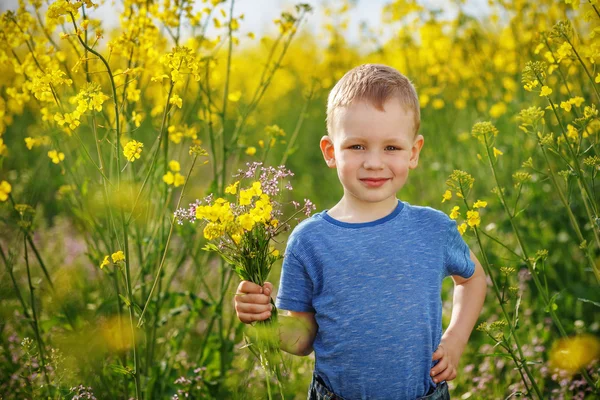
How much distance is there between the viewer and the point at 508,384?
2775mm

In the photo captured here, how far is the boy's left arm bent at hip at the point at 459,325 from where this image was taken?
1.87 metres

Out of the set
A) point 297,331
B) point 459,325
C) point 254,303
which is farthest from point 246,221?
point 459,325

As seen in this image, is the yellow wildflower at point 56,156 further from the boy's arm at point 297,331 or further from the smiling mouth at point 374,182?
the smiling mouth at point 374,182

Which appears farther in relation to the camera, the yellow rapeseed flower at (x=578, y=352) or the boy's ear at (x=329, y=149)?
the yellow rapeseed flower at (x=578, y=352)

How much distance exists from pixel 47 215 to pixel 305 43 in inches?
250

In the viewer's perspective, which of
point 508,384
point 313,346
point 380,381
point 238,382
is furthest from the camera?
point 508,384

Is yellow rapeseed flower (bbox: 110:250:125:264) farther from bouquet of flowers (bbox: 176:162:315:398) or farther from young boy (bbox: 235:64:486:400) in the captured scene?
young boy (bbox: 235:64:486:400)

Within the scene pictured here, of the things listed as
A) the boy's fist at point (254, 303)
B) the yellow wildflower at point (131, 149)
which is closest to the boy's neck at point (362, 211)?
the boy's fist at point (254, 303)

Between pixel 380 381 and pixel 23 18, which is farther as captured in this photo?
pixel 23 18

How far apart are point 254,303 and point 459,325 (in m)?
0.70

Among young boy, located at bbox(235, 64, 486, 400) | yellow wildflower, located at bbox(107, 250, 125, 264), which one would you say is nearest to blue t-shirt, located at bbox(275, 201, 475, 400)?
young boy, located at bbox(235, 64, 486, 400)

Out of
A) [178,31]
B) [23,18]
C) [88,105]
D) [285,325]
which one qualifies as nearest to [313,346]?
[285,325]

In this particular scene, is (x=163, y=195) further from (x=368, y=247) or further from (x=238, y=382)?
(x=368, y=247)

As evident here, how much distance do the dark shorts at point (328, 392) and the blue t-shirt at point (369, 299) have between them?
17 mm
